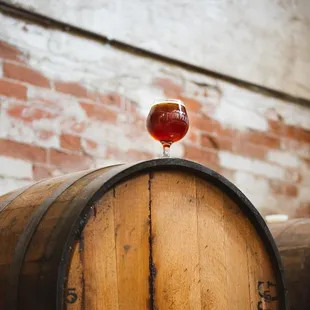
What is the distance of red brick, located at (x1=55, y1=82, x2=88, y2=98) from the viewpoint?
232cm

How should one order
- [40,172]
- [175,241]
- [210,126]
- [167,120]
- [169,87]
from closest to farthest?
[175,241], [167,120], [40,172], [169,87], [210,126]

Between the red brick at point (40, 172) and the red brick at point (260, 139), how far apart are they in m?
A: 1.10

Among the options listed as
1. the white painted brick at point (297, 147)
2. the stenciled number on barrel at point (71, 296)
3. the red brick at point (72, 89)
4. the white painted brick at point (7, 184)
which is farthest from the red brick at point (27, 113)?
the white painted brick at point (297, 147)

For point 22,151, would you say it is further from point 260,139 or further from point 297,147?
point 297,147

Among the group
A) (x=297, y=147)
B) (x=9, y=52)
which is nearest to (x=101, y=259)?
(x=9, y=52)

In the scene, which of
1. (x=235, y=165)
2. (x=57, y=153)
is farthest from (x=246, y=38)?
(x=57, y=153)

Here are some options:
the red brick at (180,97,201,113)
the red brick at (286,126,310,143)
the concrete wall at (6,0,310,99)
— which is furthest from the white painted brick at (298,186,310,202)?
the red brick at (180,97,201,113)

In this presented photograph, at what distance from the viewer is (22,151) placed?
7.09 ft

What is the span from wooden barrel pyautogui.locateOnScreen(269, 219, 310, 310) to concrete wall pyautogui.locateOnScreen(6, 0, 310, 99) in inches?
45.6

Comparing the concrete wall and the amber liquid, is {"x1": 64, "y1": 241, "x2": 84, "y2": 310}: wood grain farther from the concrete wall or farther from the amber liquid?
the concrete wall

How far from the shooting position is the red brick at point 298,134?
10.3 feet

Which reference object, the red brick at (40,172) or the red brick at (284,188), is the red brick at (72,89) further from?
the red brick at (284,188)

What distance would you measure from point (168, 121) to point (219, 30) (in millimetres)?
1502

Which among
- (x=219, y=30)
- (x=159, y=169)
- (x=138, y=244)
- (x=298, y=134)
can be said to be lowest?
(x=138, y=244)
